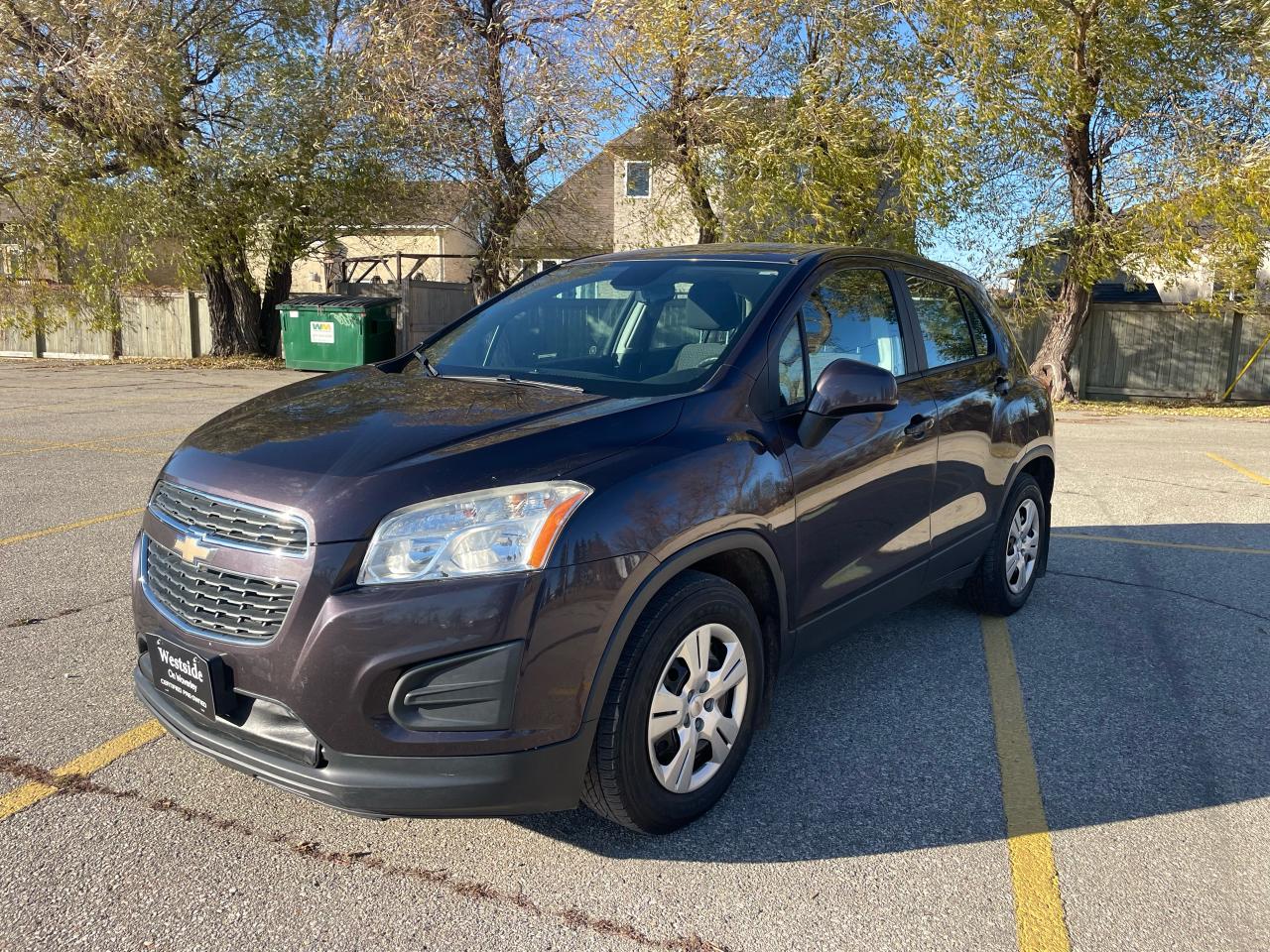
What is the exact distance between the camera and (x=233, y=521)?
271cm

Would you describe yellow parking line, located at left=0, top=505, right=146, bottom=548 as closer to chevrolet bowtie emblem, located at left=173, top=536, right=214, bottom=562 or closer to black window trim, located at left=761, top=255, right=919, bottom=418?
chevrolet bowtie emblem, located at left=173, top=536, right=214, bottom=562

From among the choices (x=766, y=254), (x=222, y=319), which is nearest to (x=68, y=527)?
(x=766, y=254)

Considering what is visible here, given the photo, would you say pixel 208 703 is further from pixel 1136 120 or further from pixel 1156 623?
pixel 1136 120

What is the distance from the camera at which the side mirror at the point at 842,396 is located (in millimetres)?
3336

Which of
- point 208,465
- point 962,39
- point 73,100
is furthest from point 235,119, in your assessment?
point 208,465

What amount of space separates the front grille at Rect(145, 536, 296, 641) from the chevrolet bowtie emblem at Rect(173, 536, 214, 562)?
0.02 m

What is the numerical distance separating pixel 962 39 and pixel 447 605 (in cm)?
1564

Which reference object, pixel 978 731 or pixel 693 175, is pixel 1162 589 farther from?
pixel 693 175

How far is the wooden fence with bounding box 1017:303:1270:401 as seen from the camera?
1972 cm

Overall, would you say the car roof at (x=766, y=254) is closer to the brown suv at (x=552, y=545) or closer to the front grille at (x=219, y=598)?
the brown suv at (x=552, y=545)

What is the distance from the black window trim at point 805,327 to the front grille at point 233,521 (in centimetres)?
155

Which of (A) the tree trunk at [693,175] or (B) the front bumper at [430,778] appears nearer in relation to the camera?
(B) the front bumper at [430,778]

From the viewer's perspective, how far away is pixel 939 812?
323cm

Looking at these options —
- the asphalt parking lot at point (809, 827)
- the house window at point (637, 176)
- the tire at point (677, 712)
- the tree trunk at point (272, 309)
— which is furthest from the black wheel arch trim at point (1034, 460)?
the tree trunk at point (272, 309)
